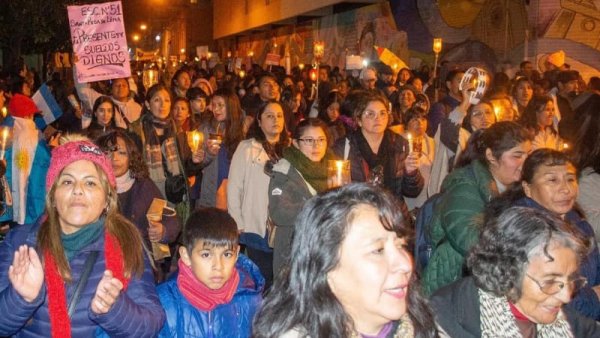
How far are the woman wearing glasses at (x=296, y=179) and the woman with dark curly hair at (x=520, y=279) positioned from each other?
262 cm

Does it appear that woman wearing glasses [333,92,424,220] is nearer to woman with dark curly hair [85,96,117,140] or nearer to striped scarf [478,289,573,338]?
woman with dark curly hair [85,96,117,140]

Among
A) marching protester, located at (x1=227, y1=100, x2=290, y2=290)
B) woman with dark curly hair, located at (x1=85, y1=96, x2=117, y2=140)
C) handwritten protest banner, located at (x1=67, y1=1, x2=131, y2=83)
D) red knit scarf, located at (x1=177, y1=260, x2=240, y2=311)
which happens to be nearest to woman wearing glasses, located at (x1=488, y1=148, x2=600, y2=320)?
red knit scarf, located at (x1=177, y1=260, x2=240, y2=311)

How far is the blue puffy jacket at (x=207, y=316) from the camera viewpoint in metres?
4.02

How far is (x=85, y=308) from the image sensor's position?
3.37 m

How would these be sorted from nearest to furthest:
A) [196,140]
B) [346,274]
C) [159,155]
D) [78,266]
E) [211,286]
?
1. [346,274]
2. [78,266]
3. [211,286]
4. [159,155]
5. [196,140]

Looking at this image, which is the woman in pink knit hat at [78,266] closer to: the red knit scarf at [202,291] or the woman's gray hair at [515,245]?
the red knit scarf at [202,291]

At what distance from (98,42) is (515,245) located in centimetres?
767

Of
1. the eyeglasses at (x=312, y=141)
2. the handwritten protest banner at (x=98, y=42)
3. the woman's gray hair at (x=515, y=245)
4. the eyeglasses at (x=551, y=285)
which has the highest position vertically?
the handwritten protest banner at (x=98, y=42)

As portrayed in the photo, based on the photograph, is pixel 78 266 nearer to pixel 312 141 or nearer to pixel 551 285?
pixel 551 285

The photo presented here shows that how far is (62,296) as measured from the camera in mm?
3326

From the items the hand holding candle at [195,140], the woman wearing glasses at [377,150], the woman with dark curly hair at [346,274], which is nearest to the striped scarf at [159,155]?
the hand holding candle at [195,140]

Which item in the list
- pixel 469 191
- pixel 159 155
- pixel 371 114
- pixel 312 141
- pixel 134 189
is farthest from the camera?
pixel 159 155

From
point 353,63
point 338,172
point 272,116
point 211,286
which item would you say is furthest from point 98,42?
point 353,63

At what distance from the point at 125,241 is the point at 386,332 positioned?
1.60 meters
